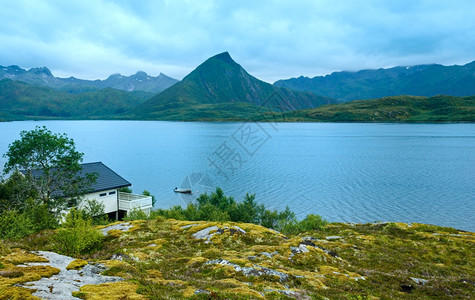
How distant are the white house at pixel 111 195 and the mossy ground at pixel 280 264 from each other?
19.8 m

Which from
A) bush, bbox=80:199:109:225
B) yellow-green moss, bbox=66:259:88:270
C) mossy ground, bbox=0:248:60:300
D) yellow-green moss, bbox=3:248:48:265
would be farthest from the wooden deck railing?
yellow-green moss, bbox=66:259:88:270

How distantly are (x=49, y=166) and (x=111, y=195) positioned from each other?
32.5 feet

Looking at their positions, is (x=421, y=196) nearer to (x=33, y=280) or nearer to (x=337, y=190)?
(x=337, y=190)

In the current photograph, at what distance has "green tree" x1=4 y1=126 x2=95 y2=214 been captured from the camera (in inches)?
1449

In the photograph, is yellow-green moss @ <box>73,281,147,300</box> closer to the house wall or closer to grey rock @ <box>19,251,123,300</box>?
grey rock @ <box>19,251,123,300</box>

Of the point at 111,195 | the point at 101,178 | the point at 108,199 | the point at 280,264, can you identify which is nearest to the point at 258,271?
the point at 280,264

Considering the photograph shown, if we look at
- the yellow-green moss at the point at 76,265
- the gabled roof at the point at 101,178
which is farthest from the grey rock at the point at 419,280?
the gabled roof at the point at 101,178

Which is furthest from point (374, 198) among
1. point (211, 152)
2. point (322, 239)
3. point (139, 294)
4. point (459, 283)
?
point (211, 152)

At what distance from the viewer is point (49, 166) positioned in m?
38.7

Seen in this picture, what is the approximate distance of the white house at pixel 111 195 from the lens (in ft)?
142

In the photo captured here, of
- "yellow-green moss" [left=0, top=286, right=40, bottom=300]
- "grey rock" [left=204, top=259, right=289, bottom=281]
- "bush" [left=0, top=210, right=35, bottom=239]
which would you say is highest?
"yellow-green moss" [left=0, top=286, right=40, bottom=300]

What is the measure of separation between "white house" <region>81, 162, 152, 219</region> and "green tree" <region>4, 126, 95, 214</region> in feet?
8.39

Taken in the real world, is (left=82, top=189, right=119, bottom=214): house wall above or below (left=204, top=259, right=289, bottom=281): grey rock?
below

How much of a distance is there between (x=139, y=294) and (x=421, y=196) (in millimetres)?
82675
